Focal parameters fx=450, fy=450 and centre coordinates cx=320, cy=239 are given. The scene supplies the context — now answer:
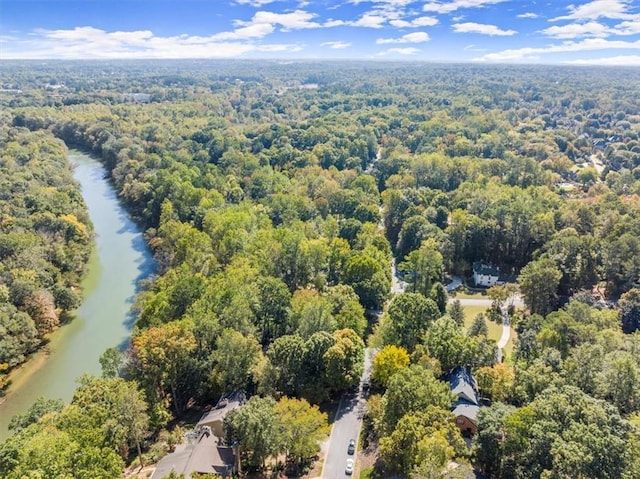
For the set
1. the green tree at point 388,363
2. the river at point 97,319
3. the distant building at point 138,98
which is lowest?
the river at point 97,319

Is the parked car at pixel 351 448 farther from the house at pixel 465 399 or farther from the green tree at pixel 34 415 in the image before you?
the green tree at pixel 34 415

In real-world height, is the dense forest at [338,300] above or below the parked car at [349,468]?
above

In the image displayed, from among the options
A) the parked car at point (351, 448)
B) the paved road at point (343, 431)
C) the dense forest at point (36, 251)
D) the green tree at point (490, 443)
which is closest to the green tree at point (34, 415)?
the dense forest at point (36, 251)

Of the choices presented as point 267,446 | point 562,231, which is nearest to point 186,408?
point 267,446

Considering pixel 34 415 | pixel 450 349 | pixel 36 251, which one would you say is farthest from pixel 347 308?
pixel 36 251

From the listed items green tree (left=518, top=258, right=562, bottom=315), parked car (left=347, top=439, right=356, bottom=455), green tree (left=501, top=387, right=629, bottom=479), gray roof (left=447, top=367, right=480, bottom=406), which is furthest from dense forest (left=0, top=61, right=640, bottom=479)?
parked car (left=347, top=439, right=356, bottom=455)

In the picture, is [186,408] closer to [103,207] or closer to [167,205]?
[167,205]
